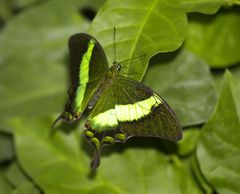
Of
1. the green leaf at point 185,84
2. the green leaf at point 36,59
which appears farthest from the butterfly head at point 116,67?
the green leaf at point 36,59

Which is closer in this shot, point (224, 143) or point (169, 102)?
point (224, 143)

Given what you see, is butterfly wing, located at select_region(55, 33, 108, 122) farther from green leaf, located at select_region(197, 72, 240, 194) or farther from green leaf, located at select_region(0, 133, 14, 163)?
green leaf, located at select_region(0, 133, 14, 163)

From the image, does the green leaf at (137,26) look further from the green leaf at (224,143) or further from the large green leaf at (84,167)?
the large green leaf at (84,167)

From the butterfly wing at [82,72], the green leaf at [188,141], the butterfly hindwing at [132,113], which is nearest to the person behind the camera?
the butterfly hindwing at [132,113]

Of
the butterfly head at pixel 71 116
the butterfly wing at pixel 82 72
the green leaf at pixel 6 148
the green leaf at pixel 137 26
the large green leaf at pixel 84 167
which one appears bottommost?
the green leaf at pixel 6 148

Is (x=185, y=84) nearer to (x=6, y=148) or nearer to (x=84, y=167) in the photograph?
(x=84, y=167)

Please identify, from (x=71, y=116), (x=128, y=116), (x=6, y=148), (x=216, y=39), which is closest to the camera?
(x=128, y=116)

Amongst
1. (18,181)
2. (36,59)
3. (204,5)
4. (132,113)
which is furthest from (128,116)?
(36,59)
